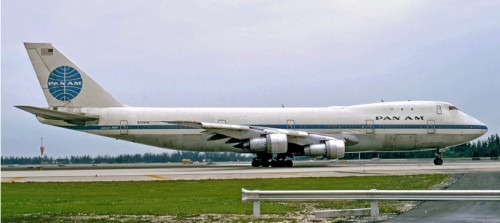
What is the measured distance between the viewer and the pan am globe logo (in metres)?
42.4

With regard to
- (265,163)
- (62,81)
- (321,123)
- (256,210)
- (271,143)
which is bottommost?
(256,210)

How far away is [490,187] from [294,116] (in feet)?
76.5

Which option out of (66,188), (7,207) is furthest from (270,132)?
(7,207)

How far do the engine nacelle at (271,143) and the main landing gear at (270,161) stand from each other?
184 cm

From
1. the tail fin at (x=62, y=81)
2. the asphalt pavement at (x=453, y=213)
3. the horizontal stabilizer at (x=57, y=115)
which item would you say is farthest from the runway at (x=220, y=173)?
the asphalt pavement at (x=453, y=213)

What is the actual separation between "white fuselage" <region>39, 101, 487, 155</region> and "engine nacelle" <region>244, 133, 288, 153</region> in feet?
7.85

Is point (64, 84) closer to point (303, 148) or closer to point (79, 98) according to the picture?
point (79, 98)

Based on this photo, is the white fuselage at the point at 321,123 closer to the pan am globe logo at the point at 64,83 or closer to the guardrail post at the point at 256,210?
the pan am globe logo at the point at 64,83

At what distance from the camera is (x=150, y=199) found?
17.7 m

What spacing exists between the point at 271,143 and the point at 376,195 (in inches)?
1093

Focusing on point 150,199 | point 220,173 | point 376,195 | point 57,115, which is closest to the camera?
point 376,195

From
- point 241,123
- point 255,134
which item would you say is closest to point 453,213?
point 255,134

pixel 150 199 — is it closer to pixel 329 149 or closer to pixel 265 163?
pixel 329 149

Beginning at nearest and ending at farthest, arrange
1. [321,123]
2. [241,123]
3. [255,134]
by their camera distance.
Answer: [255,134] < [241,123] < [321,123]
